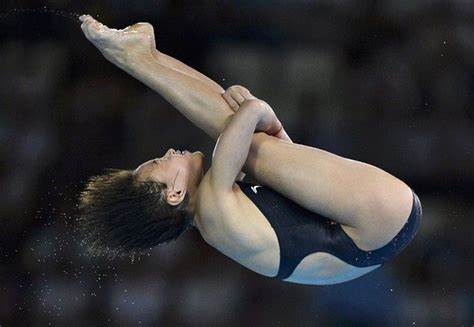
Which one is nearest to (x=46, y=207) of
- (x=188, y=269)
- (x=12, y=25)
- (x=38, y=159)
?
(x=38, y=159)

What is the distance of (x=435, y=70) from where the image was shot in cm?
410

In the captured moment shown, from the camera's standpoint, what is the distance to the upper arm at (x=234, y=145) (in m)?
2.19

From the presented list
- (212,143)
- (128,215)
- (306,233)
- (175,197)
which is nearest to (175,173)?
(175,197)

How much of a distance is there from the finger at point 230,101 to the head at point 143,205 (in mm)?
165

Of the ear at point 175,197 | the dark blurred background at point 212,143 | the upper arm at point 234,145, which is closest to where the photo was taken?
the upper arm at point 234,145

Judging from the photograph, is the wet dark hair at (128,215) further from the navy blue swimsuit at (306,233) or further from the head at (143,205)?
the navy blue swimsuit at (306,233)

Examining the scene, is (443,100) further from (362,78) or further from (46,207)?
(46,207)

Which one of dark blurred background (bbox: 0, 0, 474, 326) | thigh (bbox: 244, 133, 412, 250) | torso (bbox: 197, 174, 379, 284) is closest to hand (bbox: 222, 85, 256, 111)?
thigh (bbox: 244, 133, 412, 250)

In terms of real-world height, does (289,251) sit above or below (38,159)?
above

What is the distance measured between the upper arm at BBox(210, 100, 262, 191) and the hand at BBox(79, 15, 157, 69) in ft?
1.28

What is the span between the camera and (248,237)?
89.8 inches

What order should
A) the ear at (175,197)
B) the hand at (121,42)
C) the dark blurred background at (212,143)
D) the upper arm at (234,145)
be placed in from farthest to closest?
1. the dark blurred background at (212,143)
2. the hand at (121,42)
3. the ear at (175,197)
4. the upper arm at (234,145)

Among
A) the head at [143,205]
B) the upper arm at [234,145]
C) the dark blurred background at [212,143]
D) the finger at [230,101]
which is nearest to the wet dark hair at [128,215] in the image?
the head at [143,205]

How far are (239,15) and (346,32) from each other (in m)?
0.52
